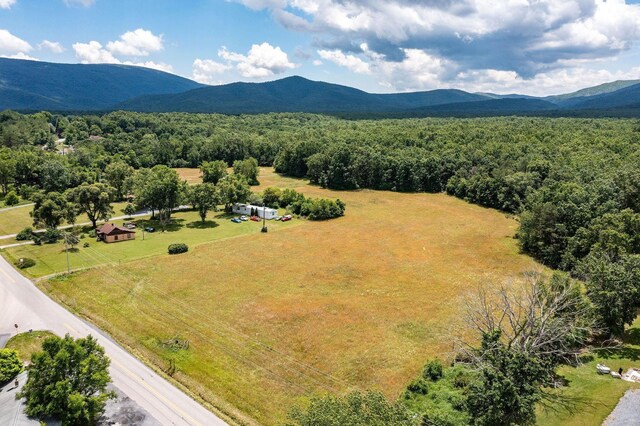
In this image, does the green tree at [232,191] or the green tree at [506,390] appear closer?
the green tree at [506,390]

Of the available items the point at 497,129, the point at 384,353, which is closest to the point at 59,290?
the point at 384,353

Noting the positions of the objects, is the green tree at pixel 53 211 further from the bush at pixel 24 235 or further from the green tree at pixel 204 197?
the green tree at pixel 204 197

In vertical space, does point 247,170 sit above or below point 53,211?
below

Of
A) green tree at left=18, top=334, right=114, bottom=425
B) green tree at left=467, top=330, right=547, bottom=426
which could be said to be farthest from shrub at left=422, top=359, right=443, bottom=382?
green tree at left=18, top=334, right=114, bottom=425

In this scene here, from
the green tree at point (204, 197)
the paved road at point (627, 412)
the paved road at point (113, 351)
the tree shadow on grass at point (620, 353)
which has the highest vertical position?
the green tree at point (204, 197)

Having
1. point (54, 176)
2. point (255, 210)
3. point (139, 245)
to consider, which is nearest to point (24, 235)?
point (139, 245)

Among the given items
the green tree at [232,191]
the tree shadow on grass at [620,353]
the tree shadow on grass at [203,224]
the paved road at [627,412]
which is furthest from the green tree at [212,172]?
the paved road at [627,412]

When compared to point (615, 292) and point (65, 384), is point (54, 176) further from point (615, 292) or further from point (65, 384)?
point (615, 292)
